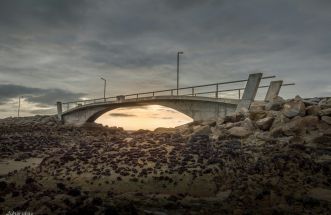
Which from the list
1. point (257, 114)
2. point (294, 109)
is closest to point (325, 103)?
point (294, 109)

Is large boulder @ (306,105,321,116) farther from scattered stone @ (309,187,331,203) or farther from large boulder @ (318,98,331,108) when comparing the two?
scattered stone @ (309,187,331,203)

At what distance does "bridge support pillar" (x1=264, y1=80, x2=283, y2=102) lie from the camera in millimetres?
28234

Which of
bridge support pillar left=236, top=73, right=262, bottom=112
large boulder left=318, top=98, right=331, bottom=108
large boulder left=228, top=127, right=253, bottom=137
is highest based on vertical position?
bridge support pillar left=236, top=73, right=262, bottom=112

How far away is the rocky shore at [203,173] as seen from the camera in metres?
11.4

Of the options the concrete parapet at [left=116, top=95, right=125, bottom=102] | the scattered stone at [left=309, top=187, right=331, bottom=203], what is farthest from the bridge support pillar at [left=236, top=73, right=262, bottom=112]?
the concrete parapet at [left=116, top=95, right=125, bottom=102]

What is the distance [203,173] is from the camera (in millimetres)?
15062

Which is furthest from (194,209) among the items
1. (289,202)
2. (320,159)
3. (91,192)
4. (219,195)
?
(320,159)

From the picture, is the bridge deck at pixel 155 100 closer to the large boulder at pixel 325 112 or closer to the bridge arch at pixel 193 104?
the bridge arch at pixel 193 104

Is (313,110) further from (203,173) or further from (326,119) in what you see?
(203,173)

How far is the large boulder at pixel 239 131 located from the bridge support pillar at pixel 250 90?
19.6 ft

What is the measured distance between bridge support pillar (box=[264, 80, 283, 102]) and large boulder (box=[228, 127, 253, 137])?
8479 millimetres

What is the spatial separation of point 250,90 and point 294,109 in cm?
612

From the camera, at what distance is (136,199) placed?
12.2 meters

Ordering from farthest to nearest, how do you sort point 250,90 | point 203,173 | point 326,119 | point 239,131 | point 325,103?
point 250,90
point 325,103
point 239,131
point 326,119
point 203,173
